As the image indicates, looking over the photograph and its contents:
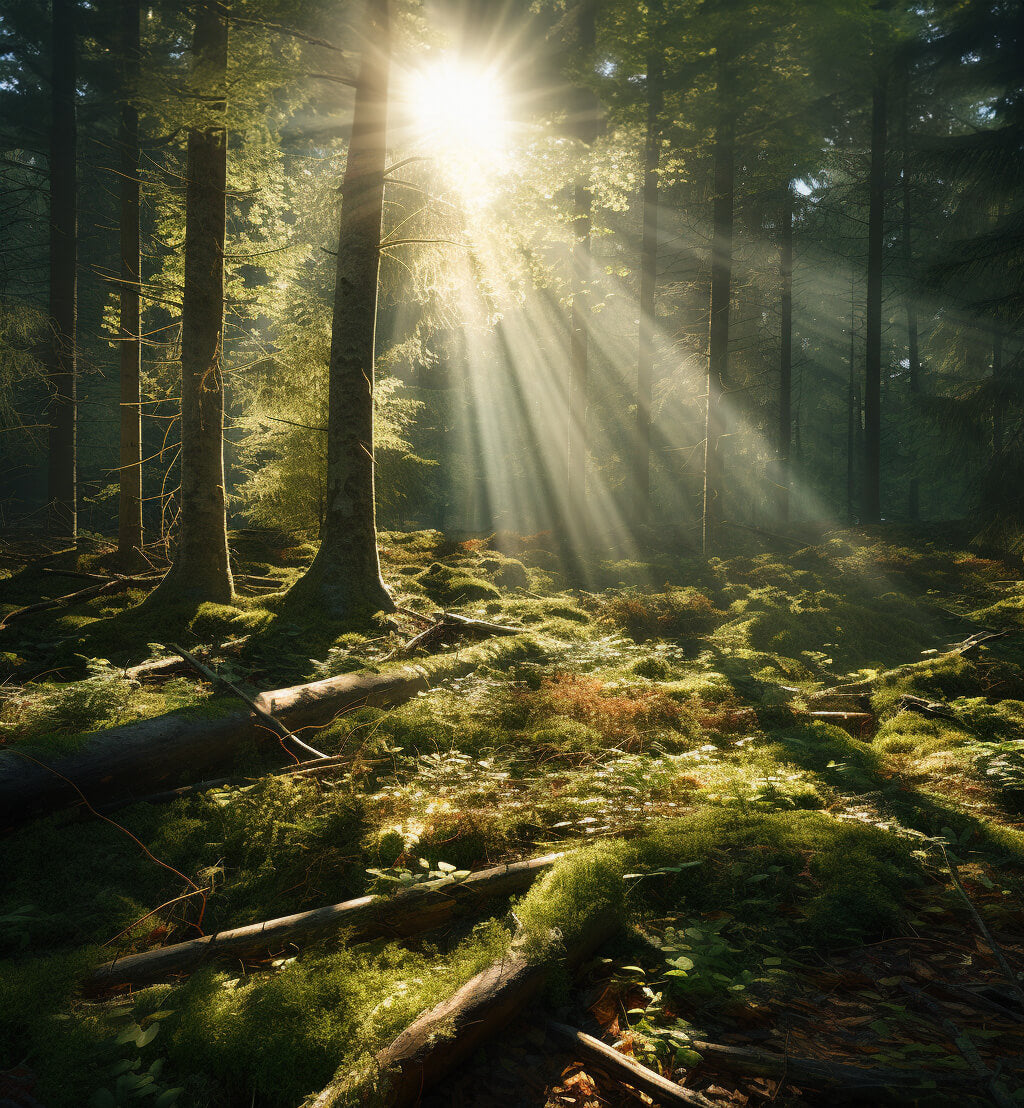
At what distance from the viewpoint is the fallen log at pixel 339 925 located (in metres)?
2.38

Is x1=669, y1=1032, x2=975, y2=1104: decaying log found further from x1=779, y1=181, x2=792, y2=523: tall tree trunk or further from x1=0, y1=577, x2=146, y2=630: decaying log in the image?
x1=779, y1=181, x2=792, y2=523: tall tree trunk

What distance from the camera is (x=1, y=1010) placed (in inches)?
81.6

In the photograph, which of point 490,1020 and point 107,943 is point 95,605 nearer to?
point 107,943

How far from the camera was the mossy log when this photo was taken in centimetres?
337

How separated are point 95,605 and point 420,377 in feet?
101

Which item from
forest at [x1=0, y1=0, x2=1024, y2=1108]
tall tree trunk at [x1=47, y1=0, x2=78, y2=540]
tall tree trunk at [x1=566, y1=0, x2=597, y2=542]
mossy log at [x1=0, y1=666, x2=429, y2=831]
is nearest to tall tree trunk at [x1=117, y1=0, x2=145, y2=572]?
forest at [x1=0, y1=0, x2=1024, y2=1108]

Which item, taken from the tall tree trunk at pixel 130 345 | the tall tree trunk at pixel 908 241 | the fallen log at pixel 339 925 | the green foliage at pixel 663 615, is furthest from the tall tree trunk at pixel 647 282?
the fallen log at pixel 339 925

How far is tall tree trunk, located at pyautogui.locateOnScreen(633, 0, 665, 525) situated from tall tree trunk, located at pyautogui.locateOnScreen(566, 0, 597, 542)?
1360 millimetres

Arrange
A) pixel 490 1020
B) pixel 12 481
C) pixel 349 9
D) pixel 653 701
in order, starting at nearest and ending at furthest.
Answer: pixel 490 1020, pixel 653 701, pixel 349 9, pixel 12 481

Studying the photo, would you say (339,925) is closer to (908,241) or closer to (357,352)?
(357,352)

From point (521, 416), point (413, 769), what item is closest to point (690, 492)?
point (521, 416)

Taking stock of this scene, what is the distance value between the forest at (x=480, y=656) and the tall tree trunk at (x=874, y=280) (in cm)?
16

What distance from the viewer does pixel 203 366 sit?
26.8 feet

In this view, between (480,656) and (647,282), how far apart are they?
495 inches
